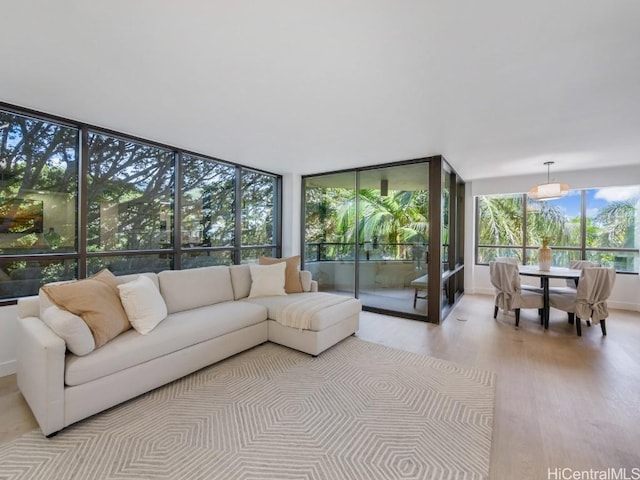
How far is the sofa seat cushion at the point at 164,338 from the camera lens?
1.88 meters

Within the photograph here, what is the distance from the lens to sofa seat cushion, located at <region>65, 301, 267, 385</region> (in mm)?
1877

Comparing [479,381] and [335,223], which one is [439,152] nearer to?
[335,223]

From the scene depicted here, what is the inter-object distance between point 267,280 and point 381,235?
1.98 meters

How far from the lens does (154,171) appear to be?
3.66 metres

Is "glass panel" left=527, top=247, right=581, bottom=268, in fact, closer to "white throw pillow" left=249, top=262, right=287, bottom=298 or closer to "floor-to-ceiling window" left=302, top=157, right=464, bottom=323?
"floor-to-ceiling window" left=302, top=157, right=464, bottom=323

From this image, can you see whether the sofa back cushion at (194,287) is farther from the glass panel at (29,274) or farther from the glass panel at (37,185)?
the glass panel at (37,185)

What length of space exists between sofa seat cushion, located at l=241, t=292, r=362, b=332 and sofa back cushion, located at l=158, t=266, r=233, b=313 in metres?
0.34

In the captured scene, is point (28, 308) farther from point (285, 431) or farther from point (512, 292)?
point (512, 292)

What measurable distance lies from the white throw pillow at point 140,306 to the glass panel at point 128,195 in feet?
3.97

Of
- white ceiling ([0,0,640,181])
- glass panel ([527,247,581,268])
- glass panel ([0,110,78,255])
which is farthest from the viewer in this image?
glass panel ([527,247,581,268])

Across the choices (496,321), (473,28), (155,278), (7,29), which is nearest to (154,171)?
(155,278)

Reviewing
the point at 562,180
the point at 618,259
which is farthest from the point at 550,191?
the point at 618,259

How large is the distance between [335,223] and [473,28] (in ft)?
12.1

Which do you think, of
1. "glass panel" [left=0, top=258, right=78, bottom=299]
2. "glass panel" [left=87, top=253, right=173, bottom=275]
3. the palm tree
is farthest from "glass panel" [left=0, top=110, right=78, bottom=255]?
the palm tree
